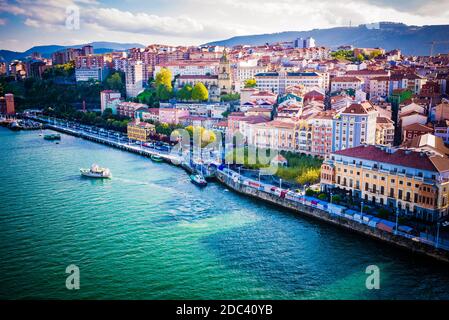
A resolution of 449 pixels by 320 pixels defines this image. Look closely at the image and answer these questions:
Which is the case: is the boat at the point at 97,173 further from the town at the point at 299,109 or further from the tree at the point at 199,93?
the tree at the point at 199,93

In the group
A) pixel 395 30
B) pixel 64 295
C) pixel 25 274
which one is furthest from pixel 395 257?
pixel 395 30

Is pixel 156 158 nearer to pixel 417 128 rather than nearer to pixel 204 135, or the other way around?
pixel 204 135

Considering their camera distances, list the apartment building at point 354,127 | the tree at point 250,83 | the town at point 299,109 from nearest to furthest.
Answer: the town at point 299,109, the apartment building at point 354,127, the tree at point 250,83

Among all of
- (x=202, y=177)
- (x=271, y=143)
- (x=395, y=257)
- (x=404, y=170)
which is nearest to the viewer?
(x=395, y=257)

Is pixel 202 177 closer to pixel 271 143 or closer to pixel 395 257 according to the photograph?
pixel 271 143

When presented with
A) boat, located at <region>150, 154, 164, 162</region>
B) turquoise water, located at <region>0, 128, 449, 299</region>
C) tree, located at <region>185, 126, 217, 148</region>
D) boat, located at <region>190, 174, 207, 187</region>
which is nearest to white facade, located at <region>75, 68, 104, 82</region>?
tree, located at <region>185, 126, 217, 148</region>

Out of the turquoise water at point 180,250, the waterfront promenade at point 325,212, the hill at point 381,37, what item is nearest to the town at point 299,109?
the waterfront promenade at point 325,212
